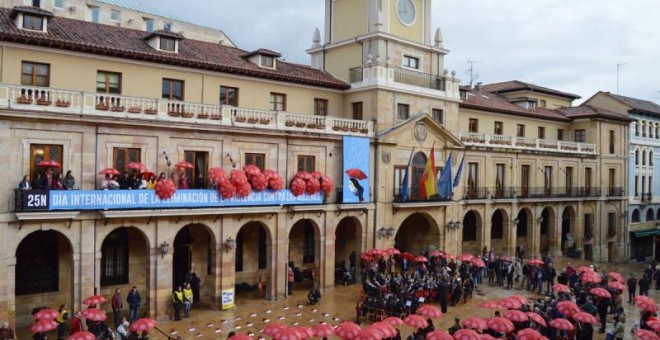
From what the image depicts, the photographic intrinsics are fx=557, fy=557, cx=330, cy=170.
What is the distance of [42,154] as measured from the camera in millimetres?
22219

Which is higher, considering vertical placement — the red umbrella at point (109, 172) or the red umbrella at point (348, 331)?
the red umbrella at point (109, 172)

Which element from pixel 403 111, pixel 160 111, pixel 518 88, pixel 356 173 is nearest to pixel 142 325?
pixel 160 111

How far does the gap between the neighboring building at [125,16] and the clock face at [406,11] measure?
81.2ft

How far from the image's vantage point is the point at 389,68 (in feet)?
111

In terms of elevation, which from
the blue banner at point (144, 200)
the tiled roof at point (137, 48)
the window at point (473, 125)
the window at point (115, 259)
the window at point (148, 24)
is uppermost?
the window at point (148, 24)

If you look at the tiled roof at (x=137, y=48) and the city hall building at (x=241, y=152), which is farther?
the tiled roof at (x=137, y=48)

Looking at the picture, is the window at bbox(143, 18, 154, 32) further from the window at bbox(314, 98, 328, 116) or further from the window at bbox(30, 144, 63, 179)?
the window at bbox(30, 144, 63, 179)

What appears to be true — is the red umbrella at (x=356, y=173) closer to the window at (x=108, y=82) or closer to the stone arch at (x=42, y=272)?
the window at (x=108, y=82)

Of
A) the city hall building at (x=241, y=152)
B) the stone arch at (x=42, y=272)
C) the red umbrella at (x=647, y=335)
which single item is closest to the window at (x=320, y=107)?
the city hall building at (x=241, y=152)

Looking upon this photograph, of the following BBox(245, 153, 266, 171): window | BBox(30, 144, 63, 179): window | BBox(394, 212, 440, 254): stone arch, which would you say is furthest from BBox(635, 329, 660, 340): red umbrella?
BBox(30, 144, 63, 179): window

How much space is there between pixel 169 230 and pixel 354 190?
1090cm

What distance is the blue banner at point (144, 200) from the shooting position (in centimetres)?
2183

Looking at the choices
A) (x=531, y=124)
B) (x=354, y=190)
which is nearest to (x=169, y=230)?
(x=354, y=190)

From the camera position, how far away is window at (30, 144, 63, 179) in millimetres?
22000
